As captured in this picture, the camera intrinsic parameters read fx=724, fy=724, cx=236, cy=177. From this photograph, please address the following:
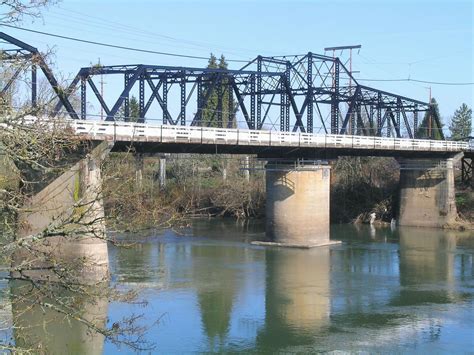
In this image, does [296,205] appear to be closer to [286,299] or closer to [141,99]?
[141,99]

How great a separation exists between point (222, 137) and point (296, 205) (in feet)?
27.4

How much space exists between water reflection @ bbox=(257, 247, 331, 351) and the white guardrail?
6.97m

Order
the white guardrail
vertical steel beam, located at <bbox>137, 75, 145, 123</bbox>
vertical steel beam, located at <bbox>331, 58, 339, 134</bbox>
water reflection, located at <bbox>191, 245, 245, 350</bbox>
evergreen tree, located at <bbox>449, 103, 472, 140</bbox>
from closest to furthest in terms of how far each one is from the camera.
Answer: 1. water reflection, located at <bbox>191, 245, 245, 350</bbox>
2. the white guardrail
3. vertical steel beam, located at <bbox>137, 75, 145, 123</bbox>
4. vertical steel beam, located at <bbox>331, 58, 339, 134</bbox>
5. evergreen tree, located at <bbox>449, 103, 472, 140</bbox>

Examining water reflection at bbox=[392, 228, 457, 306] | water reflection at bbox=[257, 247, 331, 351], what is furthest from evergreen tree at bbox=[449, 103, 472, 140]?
water reflection at bbox=[257, 247, 331, 351]

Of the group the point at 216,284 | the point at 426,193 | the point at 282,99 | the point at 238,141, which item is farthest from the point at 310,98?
the point at 216,284

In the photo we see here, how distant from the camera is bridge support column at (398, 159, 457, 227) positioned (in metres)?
59.8

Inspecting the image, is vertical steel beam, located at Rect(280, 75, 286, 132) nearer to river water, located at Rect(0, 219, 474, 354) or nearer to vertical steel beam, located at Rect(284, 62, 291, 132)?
vertical steel beam, located at Rect(284, 62, 291, 132)

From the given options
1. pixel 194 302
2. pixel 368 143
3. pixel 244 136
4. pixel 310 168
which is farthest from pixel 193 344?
pixel 368 143

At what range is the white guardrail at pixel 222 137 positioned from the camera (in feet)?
107

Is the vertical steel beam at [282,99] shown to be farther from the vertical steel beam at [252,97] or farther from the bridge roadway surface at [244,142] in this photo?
the bridge roadway surface at [244,142]

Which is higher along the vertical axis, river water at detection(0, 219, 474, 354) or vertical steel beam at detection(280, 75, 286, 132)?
vertical steel beam at detection(280, 75, 286, 132)

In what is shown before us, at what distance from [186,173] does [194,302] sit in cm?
5148

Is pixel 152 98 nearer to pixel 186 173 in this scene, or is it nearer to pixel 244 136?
pixel 244 136

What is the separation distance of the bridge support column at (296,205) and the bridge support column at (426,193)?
53.0ft
